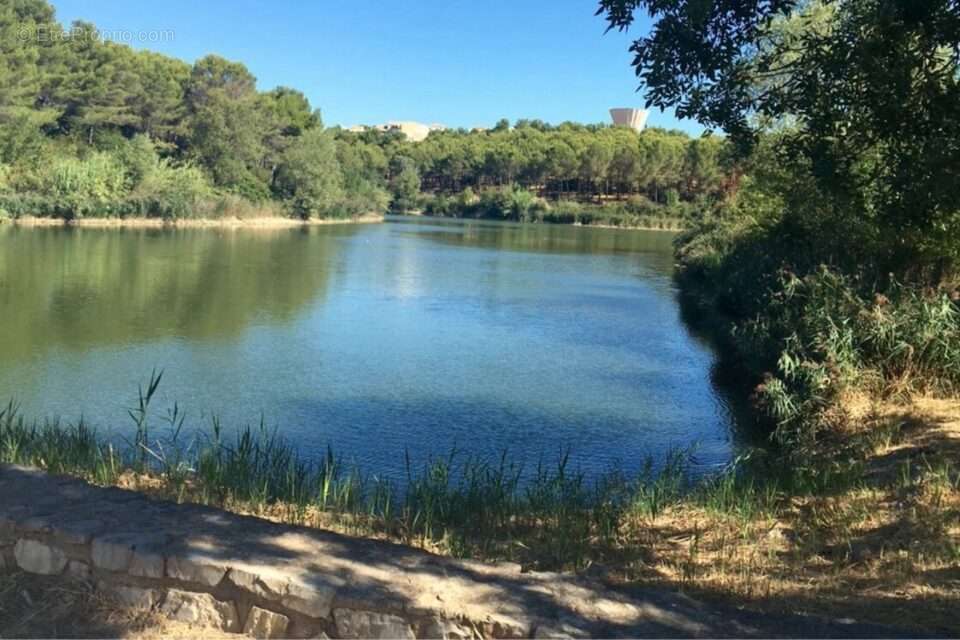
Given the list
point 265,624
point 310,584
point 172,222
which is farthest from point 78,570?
point 172,222

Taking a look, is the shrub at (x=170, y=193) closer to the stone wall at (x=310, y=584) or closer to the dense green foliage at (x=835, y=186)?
the dense green foliage at (x=835, y=186)

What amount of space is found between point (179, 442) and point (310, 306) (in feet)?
39.2

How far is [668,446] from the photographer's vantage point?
9.97 metres

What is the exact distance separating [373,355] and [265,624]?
11559 mm

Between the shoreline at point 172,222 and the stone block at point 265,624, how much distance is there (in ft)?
152

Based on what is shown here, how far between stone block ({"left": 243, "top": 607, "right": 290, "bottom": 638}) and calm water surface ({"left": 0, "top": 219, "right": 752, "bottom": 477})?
481 cm

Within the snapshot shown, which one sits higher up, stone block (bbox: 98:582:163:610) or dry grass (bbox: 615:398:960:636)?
stone block (bbox: 98:582:163:610)

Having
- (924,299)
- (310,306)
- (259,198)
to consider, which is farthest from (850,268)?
(259,198)

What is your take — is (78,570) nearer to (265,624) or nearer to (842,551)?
(265,624)

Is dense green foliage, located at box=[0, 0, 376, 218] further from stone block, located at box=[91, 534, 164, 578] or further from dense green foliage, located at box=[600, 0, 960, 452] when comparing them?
stone block, located at box=[91, 534, 164, 578]

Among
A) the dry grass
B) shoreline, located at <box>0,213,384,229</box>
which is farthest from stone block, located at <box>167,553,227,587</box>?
shoreline, located at <box>0,213,384,229</box>

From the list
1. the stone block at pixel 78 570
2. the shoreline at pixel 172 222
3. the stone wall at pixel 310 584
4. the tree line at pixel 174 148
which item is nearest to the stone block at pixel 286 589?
the stone wall at pixel 310 584

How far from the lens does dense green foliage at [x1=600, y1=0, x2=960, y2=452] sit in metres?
5.53

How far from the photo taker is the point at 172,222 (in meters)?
51.3
